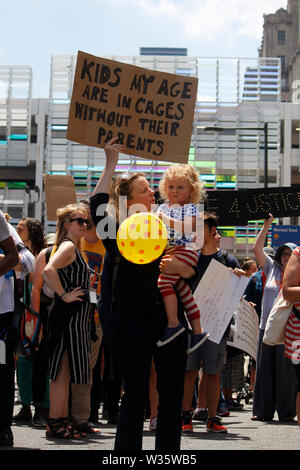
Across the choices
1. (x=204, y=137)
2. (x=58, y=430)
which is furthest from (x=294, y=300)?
(x=204, y=137)

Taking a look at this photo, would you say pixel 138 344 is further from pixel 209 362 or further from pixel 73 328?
pixel 209 362

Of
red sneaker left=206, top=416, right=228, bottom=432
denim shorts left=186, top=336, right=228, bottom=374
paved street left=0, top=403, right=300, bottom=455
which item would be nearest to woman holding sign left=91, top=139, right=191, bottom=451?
paved street left=0, top=403, right=300, bottom=455

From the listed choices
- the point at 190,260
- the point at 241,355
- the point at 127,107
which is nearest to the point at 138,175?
the point at 190,260

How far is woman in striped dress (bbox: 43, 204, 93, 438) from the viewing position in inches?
260

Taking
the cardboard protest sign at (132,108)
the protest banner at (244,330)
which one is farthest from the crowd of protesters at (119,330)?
the cardboard protest sign at (132,108)

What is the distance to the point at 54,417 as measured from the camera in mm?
6539

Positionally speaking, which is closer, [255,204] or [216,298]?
[216,298]

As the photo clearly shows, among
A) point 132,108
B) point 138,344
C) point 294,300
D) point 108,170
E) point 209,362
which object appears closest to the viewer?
point 138,344

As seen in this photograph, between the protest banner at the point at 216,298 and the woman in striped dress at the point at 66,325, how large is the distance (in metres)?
1.14

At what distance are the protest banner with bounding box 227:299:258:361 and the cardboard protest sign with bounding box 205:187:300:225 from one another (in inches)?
45.4

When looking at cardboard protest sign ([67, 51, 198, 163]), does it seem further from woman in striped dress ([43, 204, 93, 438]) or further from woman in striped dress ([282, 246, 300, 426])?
woman in striped dress ([282, 246, 300, 426])

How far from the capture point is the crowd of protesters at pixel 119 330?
4.35 m

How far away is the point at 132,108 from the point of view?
6965 millimetres

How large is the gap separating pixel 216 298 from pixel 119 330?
3261 mm
